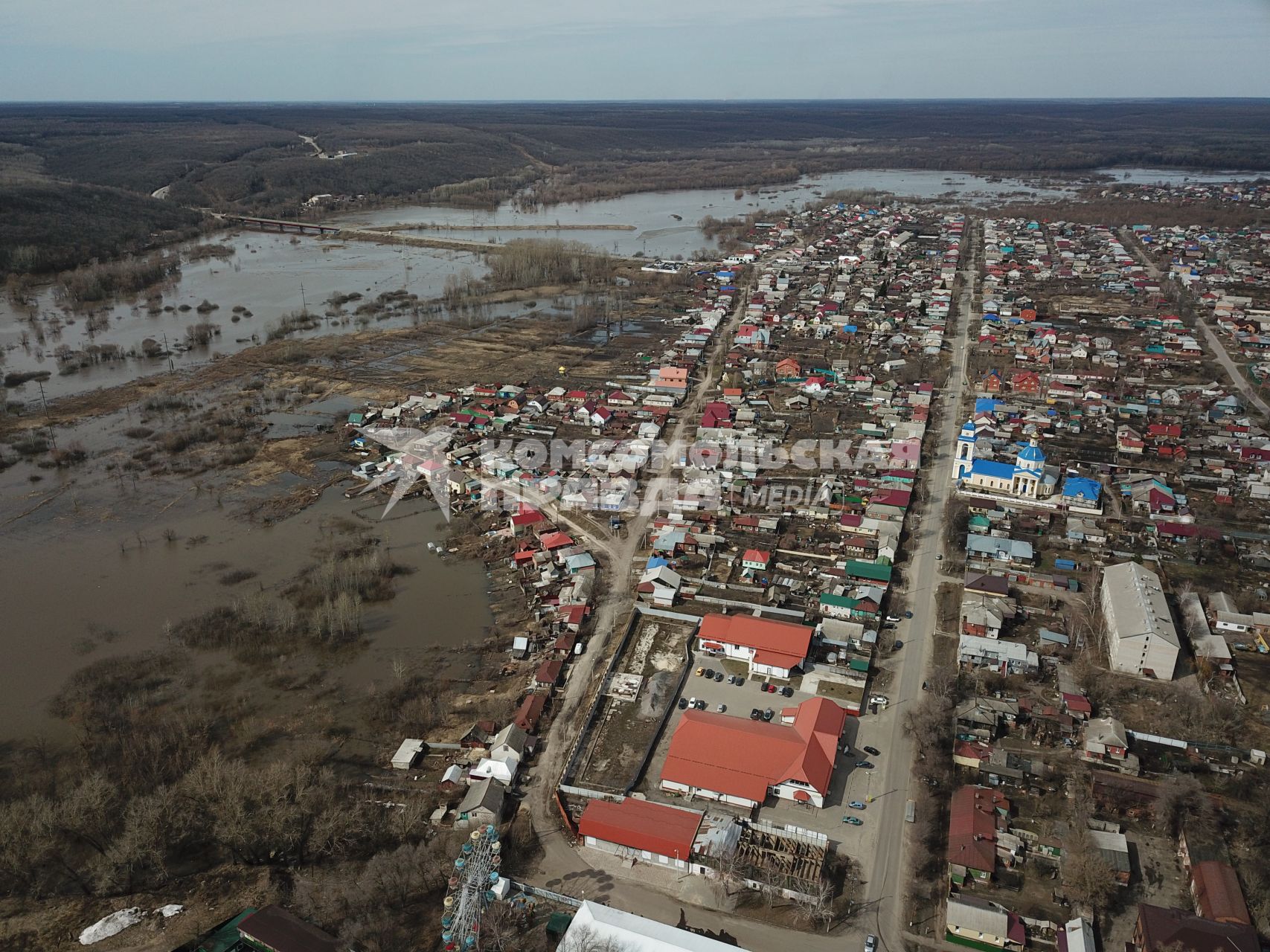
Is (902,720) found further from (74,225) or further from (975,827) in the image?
(74,225)

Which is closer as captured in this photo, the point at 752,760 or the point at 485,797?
the point at 485,797

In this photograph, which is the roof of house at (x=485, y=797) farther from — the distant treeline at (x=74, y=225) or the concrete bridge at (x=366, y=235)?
the distant treeline at (x=74, y=225)

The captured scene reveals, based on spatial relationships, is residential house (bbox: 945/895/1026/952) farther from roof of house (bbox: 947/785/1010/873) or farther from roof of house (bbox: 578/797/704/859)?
roof of house (bbox: 578/797/704/859)

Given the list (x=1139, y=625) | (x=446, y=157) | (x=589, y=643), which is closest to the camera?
(x=1139, y=625)

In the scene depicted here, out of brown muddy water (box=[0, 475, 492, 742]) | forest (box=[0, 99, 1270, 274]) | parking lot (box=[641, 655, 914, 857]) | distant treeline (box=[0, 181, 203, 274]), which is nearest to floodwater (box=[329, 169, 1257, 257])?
forest (box=[0, 99, 1270, 274])

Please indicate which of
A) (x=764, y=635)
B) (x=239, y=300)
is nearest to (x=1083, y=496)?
(x=764, y=635)

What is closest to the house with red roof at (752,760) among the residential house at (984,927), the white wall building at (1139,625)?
the residential house at (984,927)

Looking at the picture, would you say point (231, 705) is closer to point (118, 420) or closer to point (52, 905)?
point (52, 905)
